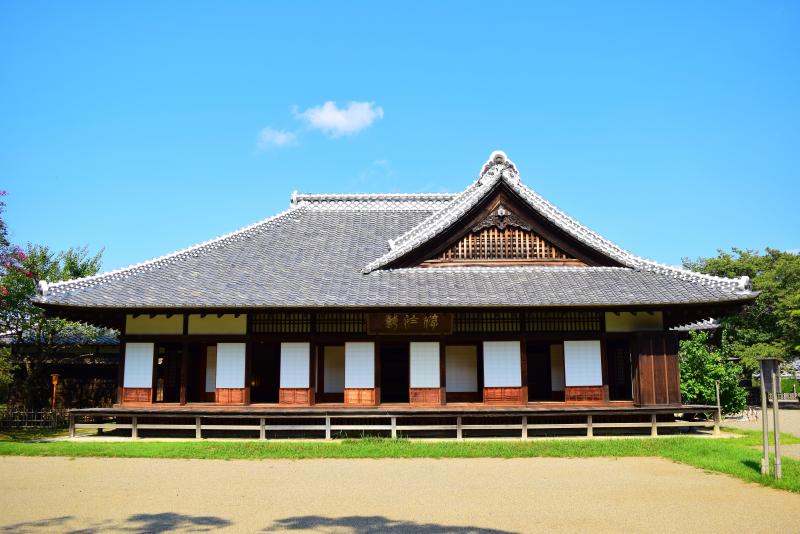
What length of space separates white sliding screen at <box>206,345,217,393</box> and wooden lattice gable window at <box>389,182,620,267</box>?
7.06 metres

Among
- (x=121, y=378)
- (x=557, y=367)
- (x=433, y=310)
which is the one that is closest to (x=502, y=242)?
(x=433, y=310)

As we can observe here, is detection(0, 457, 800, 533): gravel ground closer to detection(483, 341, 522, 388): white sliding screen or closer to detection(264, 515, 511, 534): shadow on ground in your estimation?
detection(264, 515, 511, 534): shadow on ground

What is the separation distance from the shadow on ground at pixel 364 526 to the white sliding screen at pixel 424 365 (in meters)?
9.29

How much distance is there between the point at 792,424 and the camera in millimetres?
22625

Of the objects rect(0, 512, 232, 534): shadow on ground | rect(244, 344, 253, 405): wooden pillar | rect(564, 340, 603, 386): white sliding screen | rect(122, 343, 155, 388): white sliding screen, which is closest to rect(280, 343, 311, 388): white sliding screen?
rect(244, 344, 253, 405): wooden pillar

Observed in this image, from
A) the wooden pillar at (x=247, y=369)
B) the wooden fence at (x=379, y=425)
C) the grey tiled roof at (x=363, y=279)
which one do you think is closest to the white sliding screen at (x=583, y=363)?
the wooden fence at (x=379, y=425)

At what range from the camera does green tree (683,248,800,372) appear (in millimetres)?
34344

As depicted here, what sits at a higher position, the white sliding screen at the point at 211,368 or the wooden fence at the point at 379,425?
the white sliding screen at the point at 211,368

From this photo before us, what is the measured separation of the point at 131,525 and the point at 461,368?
13.8 meters

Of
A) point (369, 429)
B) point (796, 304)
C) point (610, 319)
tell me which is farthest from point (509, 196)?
point (796, 304)

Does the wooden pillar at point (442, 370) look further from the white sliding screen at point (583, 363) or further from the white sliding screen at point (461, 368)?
the white sliding screen at point (583, 363)

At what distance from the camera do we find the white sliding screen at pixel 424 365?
707 inches

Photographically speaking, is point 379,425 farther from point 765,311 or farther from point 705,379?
point 765,311

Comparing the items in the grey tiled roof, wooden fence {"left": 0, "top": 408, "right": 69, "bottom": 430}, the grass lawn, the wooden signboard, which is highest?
the grey tiled roof
